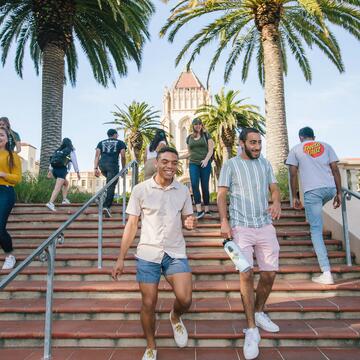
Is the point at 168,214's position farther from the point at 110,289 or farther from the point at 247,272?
the point at 110,289

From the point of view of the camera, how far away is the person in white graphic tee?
4316 millimetres

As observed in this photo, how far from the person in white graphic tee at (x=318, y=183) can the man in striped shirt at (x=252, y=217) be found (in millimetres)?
1255

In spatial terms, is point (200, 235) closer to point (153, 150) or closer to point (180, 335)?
point (153, 150)

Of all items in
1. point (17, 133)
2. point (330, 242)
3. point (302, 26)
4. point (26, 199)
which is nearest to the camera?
point (330, 242)

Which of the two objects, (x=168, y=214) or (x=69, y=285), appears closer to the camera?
(x=168, y=214)

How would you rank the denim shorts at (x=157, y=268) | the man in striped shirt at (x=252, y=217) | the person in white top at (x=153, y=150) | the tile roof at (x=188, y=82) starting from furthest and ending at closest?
the tile roof at (x=188, y=82) → the person in white top at (x=153, y=150) → the man in striped shirt at (x=252, y=217) → the denim shorts at (x=157, y=268)

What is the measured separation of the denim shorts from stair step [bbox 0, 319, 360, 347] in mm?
824

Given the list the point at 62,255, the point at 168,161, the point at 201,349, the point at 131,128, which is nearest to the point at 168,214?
the point at 168,161

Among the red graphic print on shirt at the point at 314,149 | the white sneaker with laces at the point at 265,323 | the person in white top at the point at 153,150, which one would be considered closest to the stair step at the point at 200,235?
the person in white top at the point at 153,150

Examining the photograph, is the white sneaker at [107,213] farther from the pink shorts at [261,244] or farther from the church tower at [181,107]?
the church tower at [181,107]

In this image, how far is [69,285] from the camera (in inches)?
170

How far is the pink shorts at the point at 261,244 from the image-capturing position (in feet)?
A: 10.2

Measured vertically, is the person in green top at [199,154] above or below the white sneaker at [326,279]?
above

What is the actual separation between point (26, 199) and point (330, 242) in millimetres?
6761
